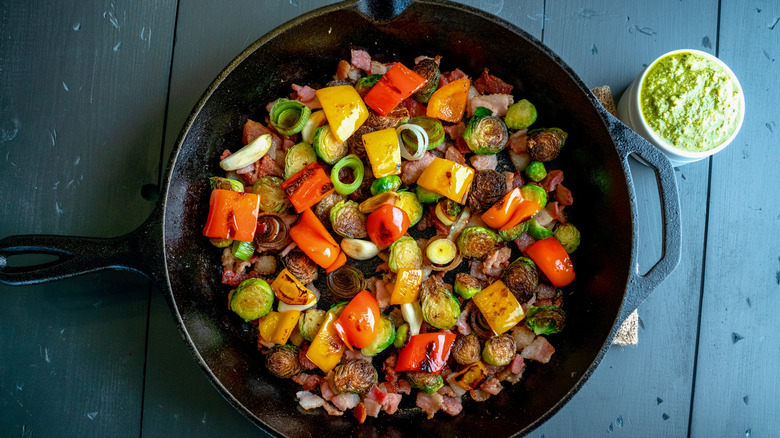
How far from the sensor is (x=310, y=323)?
2.85 metres

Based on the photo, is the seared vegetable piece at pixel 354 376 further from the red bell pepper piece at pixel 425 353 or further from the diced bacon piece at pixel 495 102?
the diced bacon piece at pixel 495 102

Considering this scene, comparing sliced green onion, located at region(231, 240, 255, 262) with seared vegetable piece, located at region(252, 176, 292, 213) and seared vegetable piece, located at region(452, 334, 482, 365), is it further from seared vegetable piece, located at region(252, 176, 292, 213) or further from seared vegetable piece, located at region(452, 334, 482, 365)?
seared vegetable piece, located at region(452, 334, 482, 365)

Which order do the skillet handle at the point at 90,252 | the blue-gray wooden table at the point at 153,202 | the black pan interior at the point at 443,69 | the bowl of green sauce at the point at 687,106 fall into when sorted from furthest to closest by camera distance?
1. the blue-gray wooden table at the point at 153,202
2. the bowl of green sauce at the point at 687,106
3. the black pan interior at the point at 443,69
4. the skillet handle at the point at 90,252

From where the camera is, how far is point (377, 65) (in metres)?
2.95

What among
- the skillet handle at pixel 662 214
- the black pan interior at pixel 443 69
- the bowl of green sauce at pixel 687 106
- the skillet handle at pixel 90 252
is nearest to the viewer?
the skillet handle at pixel 90 252

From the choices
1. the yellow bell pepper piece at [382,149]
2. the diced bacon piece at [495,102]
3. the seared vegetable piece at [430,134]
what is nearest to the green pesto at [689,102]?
the diced bacon piece at [495,102]

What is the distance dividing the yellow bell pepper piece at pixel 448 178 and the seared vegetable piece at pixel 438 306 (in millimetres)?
479

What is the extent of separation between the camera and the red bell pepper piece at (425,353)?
9.14 ft

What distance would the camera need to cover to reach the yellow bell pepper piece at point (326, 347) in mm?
2770

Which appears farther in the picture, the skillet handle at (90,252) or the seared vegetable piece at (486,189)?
the seared vegetable piece at (486,189)

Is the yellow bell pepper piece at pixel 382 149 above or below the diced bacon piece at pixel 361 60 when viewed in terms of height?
below

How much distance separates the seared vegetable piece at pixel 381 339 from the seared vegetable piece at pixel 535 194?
1.01m

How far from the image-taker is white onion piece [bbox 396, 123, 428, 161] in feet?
9.34

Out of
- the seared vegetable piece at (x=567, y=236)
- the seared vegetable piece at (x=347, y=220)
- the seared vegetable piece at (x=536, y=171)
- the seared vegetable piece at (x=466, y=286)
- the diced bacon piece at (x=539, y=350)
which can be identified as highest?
the seared vegetable piece at (x=536, y=171)
